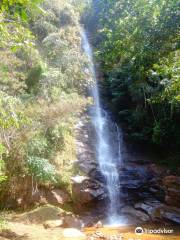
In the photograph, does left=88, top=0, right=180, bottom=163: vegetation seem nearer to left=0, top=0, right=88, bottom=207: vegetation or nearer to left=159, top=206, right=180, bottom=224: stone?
left=0, top=0, right=88, bottom=207: vegetation

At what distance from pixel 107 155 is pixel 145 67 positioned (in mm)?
7451

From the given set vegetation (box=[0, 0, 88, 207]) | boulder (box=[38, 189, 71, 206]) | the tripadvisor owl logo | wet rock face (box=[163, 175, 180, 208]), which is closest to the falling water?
the tripadvisor owl logo

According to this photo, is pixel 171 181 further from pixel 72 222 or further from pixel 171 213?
pixel 72 222

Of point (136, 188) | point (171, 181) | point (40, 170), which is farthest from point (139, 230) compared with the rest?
point (40, 170)

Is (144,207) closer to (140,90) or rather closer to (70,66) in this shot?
(140,90)

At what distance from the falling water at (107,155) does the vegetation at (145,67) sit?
3.20ft

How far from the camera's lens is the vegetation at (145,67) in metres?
7.26

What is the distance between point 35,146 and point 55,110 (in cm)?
157

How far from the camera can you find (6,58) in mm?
11555

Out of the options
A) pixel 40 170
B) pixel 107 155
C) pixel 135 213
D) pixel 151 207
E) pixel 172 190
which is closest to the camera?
pixel 40 170

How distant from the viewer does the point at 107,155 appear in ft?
48.0

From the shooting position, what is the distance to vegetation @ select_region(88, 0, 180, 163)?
726 cm

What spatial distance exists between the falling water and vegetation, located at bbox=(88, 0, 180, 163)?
3.20ft

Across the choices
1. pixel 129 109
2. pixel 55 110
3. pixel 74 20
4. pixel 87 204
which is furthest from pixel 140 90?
pixel 74 20
